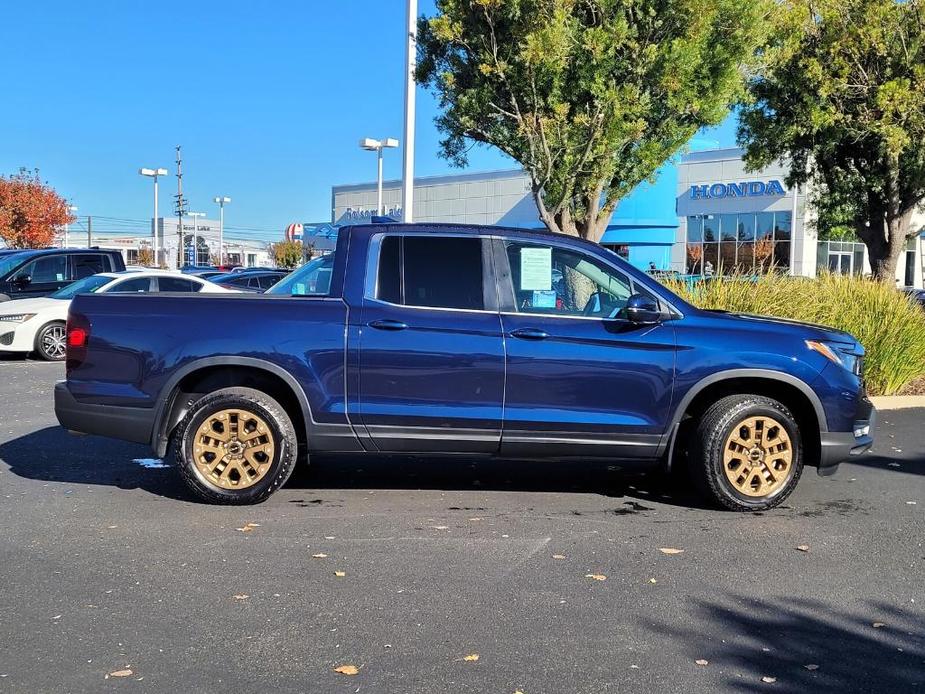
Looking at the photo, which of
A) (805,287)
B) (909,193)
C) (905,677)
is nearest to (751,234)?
(909,193)

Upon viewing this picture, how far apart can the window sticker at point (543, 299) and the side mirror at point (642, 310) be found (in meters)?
0.50

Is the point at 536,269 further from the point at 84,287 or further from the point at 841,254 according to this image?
the point at 841,254

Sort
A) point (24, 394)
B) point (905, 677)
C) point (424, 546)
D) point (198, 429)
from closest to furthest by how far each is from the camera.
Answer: point (905, 677) < point (424, 546) < point (198, 429) < point (24, 394)

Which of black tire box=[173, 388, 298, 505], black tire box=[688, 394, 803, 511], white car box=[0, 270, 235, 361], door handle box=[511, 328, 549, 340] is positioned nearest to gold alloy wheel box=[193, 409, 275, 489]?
black tire box=[173, 388, 298, 505]

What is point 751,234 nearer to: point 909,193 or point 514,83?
point 909,193

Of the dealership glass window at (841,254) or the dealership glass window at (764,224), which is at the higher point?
the dealership glass window at (764,224)

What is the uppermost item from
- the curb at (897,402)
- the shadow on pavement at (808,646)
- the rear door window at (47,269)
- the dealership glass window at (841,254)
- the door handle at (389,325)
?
the dealership glass window at (841,254)

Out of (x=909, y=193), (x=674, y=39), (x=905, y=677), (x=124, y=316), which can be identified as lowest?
(x=905, y=677)

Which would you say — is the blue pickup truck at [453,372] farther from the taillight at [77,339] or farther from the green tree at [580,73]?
the green tree at [580,73]

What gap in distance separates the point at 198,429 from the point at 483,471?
7.89ft

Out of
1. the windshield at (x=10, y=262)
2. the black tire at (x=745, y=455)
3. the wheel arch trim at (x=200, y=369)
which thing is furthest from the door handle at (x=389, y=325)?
the windshield at (x=10, y=262)

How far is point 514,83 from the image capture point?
12102mm

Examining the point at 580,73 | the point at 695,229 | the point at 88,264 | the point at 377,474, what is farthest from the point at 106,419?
the point at 695,229

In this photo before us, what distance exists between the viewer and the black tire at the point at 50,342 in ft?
46.4
